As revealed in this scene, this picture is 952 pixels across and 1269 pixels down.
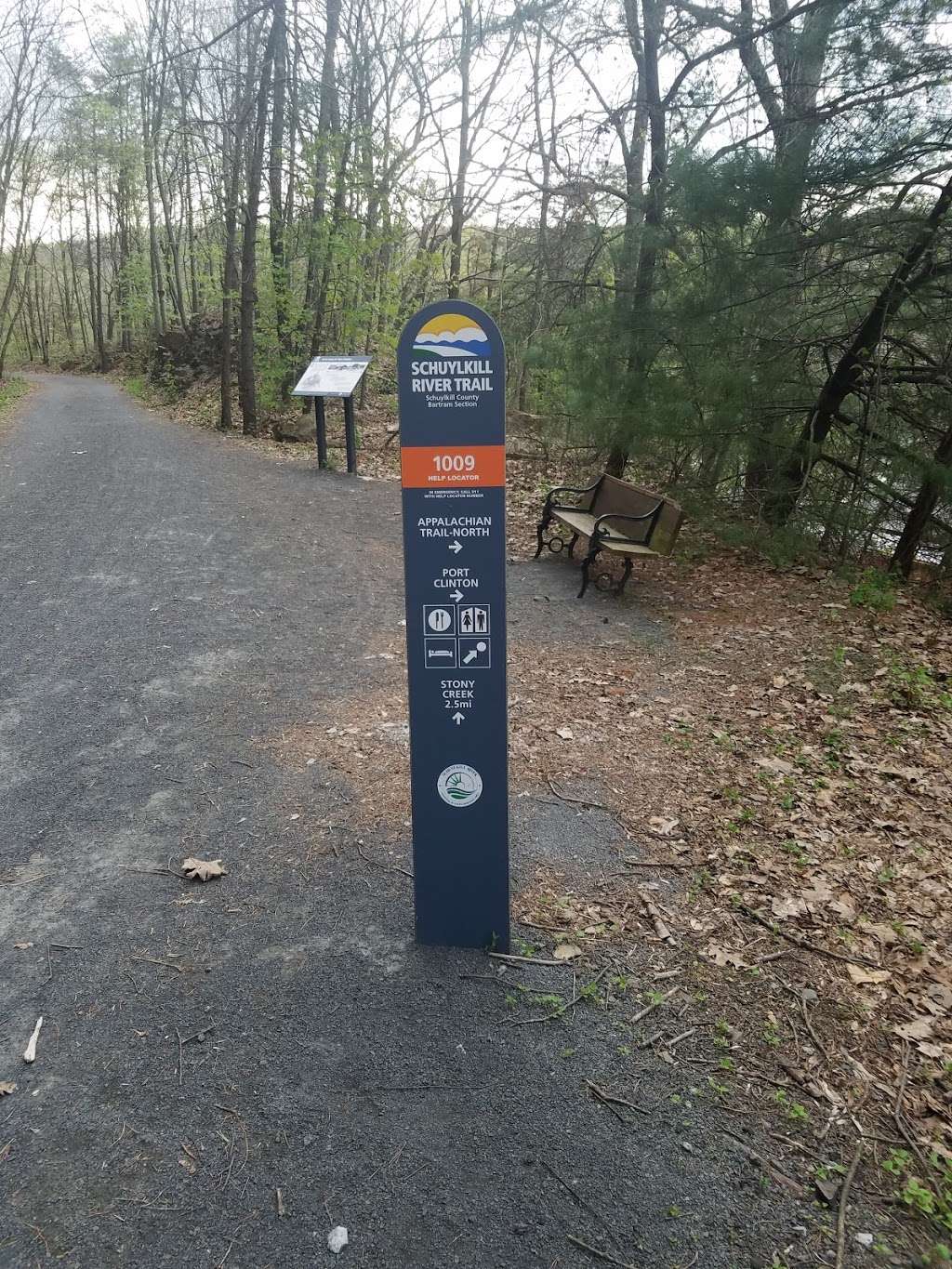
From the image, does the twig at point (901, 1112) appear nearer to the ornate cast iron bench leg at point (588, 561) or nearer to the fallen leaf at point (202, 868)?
the fallen leaf at point (202, 868)

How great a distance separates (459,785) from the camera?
282 centimetres

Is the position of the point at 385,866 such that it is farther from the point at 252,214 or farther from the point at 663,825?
the point at 252,214

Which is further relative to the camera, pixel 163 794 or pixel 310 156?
pixel 310 156

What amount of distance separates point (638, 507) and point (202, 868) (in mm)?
5705

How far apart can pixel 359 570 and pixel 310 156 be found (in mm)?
10360

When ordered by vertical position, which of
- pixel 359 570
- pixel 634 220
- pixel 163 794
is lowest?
pixel 163 794

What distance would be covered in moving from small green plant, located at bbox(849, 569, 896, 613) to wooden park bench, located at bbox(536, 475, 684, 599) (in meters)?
1.66

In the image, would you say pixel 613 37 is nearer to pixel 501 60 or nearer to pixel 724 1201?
pixel 501 60

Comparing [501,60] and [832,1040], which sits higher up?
[501,60]

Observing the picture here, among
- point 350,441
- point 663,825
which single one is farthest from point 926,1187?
point 350,441

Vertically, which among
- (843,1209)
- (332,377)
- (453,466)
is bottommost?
(843,1209)

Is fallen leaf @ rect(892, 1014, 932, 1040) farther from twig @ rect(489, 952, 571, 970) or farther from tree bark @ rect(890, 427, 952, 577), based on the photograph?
tree bark @ rect(890, 427, 952, 577)

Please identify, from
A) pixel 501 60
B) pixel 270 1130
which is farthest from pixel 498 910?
pixel 501 60

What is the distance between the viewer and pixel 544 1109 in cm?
241
